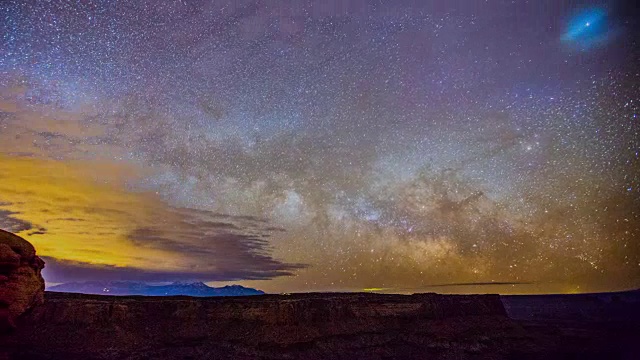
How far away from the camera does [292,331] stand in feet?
208

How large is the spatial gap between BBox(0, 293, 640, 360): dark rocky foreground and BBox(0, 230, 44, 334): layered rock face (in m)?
34.3

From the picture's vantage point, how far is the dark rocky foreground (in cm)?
5383

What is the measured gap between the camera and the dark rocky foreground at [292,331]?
53834 millimetres

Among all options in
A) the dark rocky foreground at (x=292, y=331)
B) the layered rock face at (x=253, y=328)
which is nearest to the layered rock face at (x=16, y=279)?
the dark rocky foreground at (x=292, y=331)

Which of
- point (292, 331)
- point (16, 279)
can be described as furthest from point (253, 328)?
point (16, 279)

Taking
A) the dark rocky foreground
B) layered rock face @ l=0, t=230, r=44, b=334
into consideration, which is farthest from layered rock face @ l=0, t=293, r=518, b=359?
layered rock face @ l=0, t=230, r=44, b=334

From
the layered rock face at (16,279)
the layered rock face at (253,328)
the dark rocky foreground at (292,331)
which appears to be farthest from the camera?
the dark rocky foreground at (292,331)

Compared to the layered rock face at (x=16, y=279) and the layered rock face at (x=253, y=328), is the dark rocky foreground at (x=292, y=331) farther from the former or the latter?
the layered rock face at (x=16, y=279)

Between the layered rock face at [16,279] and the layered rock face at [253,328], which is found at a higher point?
the layered rock face at [16,279]

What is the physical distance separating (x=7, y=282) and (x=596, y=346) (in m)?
97.2

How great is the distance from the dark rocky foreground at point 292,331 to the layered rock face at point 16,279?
34.3m

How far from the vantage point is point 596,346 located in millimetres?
75750

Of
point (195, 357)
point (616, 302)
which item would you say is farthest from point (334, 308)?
point (616, 302)

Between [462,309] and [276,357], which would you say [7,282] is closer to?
[276,357]
